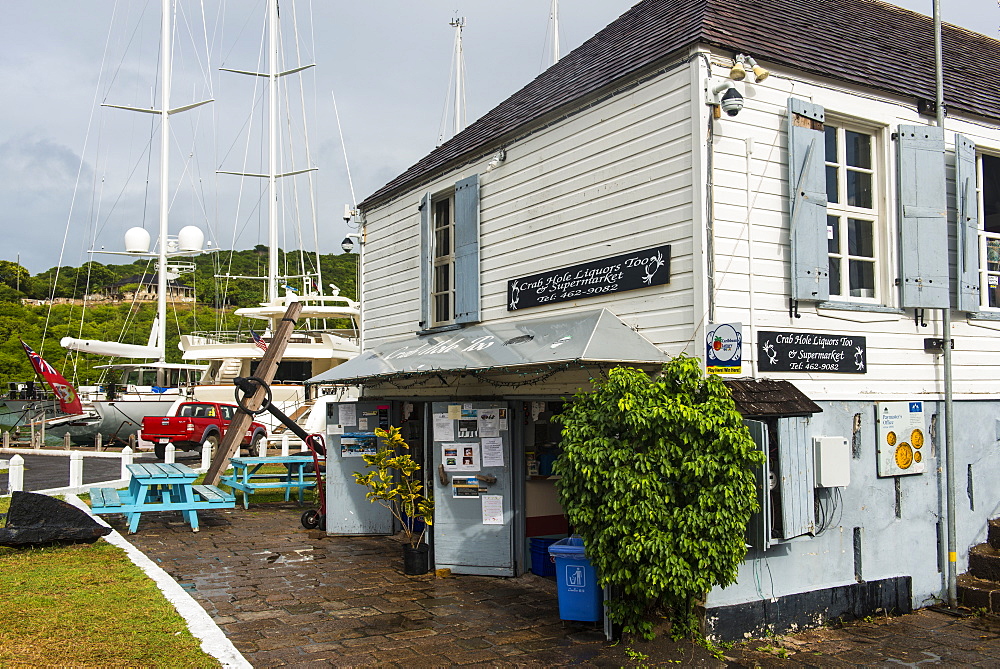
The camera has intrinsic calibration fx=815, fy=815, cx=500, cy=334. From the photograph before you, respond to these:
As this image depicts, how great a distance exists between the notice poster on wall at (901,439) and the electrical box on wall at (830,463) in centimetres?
76

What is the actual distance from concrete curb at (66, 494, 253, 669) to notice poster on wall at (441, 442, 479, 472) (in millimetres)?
2915

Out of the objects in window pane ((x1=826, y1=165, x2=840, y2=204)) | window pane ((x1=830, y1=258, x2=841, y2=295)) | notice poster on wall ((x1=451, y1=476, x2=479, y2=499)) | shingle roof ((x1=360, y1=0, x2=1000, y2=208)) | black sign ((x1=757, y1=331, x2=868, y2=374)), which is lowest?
notice poster on wall ((x1=451, y1=476, x2=479, y2=499))

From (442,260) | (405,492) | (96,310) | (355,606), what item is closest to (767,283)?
(405,492)

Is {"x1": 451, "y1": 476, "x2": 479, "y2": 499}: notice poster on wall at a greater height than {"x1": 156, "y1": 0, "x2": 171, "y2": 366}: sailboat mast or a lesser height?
lesser

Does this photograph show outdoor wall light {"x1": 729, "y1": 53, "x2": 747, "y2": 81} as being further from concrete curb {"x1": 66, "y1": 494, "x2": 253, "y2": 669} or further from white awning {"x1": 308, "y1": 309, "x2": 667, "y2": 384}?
concrete curb {"x1": 66, "y1": 494, "x2": 253, "y2": 669}

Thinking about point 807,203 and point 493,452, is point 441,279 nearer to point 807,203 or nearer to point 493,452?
point 493,452

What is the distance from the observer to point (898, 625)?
7.34 meters

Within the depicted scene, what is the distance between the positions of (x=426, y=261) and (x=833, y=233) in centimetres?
545

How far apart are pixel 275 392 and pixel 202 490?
20840mm

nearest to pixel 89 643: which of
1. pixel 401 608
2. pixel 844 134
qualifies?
pixel 401 608

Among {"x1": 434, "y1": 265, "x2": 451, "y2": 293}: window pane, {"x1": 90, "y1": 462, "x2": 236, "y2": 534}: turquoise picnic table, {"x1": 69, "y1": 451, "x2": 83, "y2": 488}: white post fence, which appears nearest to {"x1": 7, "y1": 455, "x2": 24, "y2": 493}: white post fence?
{"x1": 69, "y1": 451, "x2": 83, "y2": 488}: white post fence

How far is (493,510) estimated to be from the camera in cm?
891

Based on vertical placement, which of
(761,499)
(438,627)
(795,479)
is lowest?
(438,627)

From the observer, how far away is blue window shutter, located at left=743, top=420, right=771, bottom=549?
650cm
